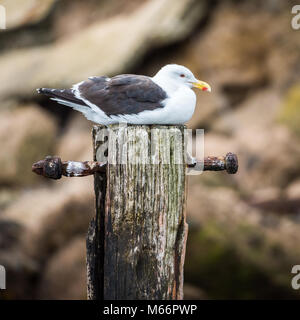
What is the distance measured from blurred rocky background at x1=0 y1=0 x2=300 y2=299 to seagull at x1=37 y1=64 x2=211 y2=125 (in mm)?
2567

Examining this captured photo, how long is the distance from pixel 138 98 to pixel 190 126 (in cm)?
503

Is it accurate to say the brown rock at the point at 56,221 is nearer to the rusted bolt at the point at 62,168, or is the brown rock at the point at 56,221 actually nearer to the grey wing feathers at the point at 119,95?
the grey wing feathers at the point at 119,95

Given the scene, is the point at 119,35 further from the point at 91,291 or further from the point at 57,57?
the point at 91,291

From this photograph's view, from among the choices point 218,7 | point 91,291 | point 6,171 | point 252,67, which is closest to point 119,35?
point 218,7

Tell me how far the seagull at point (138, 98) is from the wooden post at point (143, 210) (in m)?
0.34

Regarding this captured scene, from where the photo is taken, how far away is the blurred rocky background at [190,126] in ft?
18.2

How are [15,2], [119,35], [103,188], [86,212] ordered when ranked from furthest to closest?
1. [15,2]
2. [119,35]
3. [86,212]
4. [103,188]

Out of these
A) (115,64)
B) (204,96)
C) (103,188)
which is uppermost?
(115,64)

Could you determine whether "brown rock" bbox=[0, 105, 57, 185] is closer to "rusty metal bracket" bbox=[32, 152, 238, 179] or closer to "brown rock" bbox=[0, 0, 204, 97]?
"brown rock" bbox=[0, 0, 204, 97]

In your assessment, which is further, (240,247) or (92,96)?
(240,247)

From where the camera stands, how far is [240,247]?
5480 mm

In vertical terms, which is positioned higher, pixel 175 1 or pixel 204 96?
pixel 175 1

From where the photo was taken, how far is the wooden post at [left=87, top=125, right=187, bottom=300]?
265 centimetres

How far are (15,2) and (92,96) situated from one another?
8306mm
